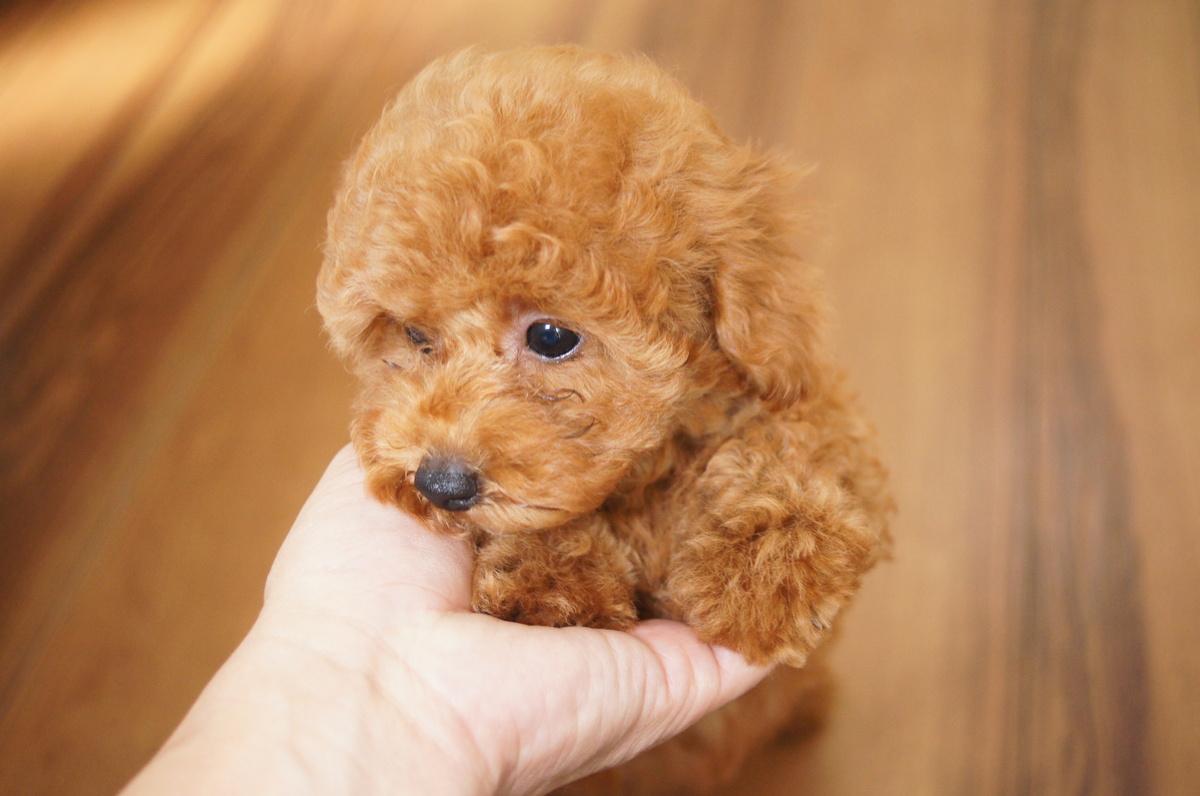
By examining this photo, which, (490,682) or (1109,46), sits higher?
(1109,46)

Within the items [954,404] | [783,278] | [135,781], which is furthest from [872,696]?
[135,781]

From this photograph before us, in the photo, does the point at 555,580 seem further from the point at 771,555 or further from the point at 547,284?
the point at 547,284

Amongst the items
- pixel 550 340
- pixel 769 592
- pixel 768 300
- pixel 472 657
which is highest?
pixel 768 300

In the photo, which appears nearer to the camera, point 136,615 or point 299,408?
point 136,615

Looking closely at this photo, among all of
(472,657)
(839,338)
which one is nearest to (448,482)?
(472,657)

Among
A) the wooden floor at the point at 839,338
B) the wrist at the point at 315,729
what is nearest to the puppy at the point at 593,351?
the wrist at the point at 315,729

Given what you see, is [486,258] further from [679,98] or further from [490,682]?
[490,682]

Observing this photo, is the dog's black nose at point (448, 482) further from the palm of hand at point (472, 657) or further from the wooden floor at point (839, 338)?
the wooden floor at point (839, 338)

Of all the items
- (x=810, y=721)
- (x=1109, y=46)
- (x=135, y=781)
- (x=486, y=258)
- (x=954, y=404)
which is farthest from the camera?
(x=1109, y=46)
